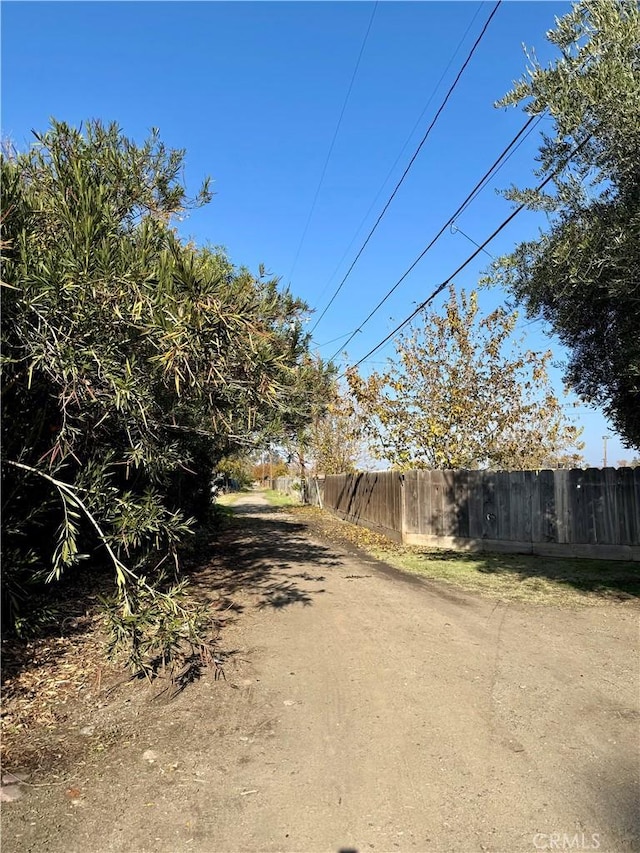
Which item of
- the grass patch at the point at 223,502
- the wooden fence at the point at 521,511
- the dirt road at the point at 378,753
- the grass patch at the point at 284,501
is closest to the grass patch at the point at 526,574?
the wooden fence at the point at 521,511

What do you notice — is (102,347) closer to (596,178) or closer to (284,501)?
(596,178)

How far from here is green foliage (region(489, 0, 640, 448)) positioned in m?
6.34

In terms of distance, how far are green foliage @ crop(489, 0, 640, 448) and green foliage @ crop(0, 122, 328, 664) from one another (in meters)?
3.90

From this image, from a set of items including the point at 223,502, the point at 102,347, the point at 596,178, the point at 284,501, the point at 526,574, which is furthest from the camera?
the point at 284,501

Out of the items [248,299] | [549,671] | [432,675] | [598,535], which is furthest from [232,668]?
[598,535]

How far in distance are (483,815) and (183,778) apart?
1.78 m

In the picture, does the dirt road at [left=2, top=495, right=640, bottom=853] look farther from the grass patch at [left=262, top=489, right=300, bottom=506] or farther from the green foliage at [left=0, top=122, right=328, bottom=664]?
the grass patch at [left=262, top=489, right=300, bottom=506]

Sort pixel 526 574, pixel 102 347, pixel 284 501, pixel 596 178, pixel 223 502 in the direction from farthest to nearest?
pixel 284 501 < pixel 223 502 < pixel 526 574 < pixel 596 178 < pixel 102 347

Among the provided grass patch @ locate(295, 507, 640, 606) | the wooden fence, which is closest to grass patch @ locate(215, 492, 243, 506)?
the wooden fence

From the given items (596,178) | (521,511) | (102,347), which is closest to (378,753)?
(102,347)

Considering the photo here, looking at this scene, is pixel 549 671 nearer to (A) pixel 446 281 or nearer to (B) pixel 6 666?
(B) pixel 6 666

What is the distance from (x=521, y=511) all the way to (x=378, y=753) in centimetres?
1023

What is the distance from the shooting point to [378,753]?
3873 millimetres

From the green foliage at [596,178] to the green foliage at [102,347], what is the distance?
3897 mm
